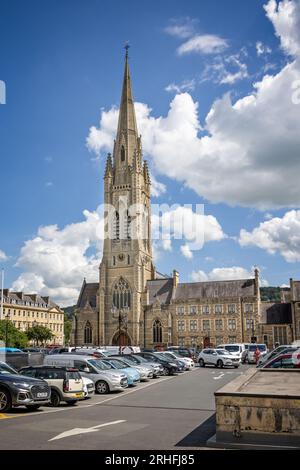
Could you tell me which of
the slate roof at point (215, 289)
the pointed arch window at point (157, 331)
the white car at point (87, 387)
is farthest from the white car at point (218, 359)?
the pointed arch window at point (157, 331)

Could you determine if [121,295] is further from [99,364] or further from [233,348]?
[99,364]

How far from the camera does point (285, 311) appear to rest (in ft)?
237

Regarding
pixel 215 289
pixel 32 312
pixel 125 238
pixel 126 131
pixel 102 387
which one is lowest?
pixel 102 387

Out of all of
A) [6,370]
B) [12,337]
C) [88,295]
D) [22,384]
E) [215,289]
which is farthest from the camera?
[88,295]

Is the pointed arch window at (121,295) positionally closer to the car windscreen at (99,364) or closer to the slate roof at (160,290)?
the slate roof at (160,290)

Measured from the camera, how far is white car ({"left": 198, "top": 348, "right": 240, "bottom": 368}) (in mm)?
38847

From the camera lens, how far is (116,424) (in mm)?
13180

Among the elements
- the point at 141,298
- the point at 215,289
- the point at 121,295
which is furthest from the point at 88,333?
the point at 215,289

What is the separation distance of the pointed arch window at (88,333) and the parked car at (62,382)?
64216mm

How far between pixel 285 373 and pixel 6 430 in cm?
846

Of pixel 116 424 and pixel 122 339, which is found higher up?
pixel 116 424

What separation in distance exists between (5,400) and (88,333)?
67.6 meters

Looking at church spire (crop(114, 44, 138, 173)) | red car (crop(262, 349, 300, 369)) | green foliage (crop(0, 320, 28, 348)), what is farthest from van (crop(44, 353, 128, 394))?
church spire (crop(114, 44, 138, 173))

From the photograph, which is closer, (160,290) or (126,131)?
(160,290)
